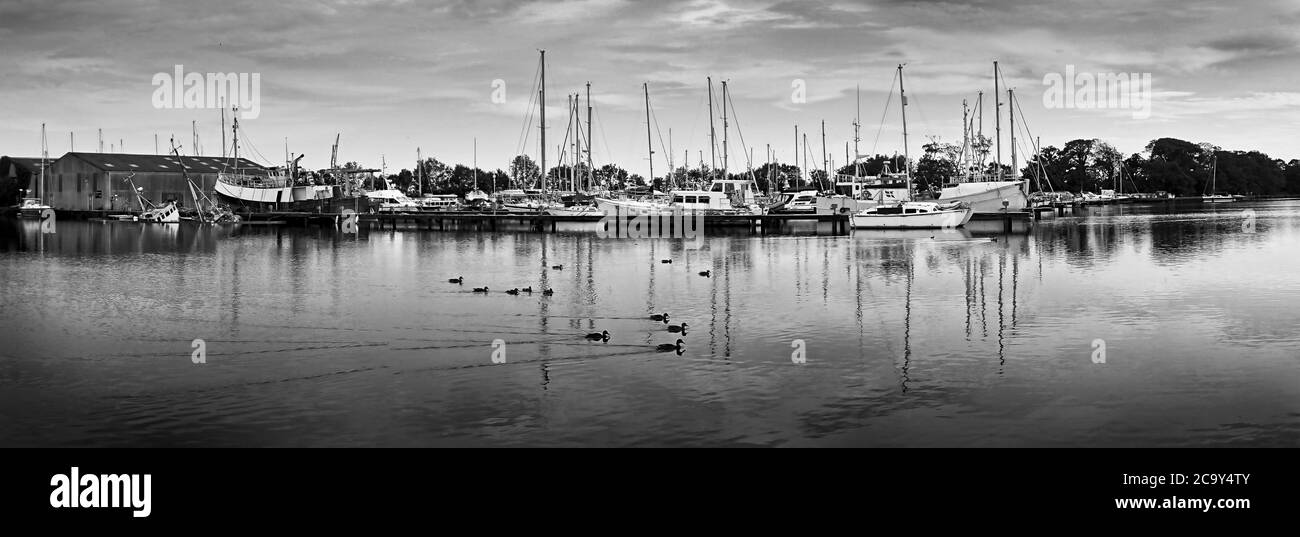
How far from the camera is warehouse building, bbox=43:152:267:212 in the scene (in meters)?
140

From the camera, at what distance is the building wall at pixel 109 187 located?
13975 cm

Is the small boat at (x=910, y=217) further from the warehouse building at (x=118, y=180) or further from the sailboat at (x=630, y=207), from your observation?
the warehouse building at (x=118, y=180)

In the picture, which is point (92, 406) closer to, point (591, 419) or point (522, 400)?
point (522, 400)

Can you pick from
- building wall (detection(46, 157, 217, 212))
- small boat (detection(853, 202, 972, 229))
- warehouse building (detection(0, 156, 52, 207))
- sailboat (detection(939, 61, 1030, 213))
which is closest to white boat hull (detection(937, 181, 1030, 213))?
sailboat (detection(939, 61, 1030, 213))

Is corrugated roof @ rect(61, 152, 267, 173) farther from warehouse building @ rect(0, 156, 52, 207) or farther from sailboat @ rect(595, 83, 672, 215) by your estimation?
sailboat @ rect(595, 83, 672, 215)

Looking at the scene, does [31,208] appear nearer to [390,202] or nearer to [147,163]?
[147,163]

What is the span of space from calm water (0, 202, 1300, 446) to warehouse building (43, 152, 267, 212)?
95.2 metres

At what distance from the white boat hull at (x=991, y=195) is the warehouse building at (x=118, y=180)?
91.8 metres

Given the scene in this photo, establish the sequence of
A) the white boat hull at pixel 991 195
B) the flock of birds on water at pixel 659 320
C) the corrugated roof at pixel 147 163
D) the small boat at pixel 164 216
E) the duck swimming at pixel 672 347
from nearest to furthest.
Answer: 1. the duck swimming at pixel 672 347
2. the flock of birds on water at pixel 659 320
3. the white boat hull at pixel 991 195
4. the small boat at pixel 164 216
5. the corrugated roof at pixel 147 163

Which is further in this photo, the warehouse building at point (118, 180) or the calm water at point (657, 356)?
the warehouse building at point (118, 180)

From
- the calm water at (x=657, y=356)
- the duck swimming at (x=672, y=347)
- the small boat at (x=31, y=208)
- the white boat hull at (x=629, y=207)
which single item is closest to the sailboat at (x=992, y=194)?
the white boat hull at (x=629, y=207)
